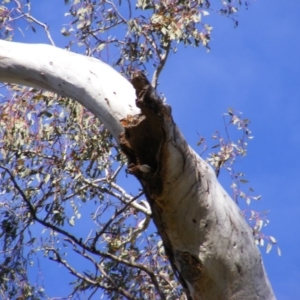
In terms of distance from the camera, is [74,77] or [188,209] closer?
[188,209]

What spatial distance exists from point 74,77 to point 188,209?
3.17 ft

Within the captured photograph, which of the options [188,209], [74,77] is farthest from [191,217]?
[74,77]

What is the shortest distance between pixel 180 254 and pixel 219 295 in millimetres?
216

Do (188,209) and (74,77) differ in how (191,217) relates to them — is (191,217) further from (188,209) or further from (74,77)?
(74,77)

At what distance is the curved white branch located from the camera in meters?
3.04

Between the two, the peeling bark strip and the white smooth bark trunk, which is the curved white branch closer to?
the white smooth bark trunk

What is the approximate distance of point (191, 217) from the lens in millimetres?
2689

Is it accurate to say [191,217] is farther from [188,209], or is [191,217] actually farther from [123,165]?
[123,165]

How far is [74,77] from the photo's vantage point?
329 centimetres

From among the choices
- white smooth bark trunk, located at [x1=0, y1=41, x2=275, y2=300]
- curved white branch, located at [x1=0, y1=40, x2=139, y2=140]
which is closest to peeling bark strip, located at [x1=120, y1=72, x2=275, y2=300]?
white smooth bark trunk, located at [x1=0, y1=41, x2=275, y2=300]

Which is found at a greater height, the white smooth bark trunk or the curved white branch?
the curved white branch

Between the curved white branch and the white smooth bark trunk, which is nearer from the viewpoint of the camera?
the white smooth bark trunk

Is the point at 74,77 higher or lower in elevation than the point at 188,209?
higher

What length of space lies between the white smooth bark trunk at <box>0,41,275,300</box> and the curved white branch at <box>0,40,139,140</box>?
3cm
